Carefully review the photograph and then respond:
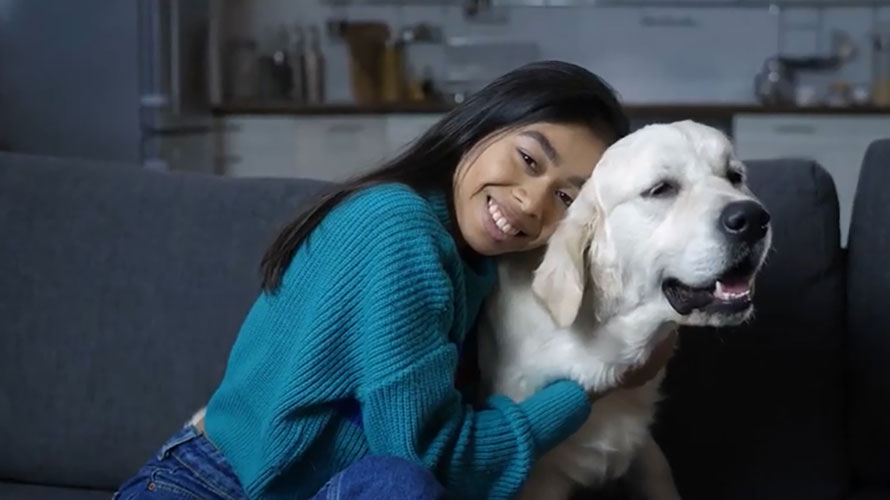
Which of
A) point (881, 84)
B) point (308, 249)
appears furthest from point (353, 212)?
point (881, 84)

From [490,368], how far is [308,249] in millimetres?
323

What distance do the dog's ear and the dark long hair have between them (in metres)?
0.13

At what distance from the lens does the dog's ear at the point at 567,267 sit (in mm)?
1402

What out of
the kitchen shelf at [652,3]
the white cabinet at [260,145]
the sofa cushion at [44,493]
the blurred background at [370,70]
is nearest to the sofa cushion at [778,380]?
the sofa cushion at [44,493]

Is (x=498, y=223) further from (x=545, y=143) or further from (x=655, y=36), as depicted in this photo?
(x=655, y=36)

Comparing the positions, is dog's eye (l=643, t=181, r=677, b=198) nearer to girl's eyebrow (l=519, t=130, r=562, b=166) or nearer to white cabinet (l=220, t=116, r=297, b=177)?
girl's eyebrow (l=519, t=130, r=562, b=166)

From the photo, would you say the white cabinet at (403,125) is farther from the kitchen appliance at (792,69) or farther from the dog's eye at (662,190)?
the dog's eye at (662,190)

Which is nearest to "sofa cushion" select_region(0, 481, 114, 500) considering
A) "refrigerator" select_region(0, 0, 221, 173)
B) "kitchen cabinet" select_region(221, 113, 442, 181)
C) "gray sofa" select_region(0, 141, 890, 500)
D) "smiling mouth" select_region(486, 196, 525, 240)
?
"gray sofa" select_region(0, 141, 890, 500)

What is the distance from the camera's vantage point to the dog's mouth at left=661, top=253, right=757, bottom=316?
1314 mm

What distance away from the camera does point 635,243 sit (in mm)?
1396

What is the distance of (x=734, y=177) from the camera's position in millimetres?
1459

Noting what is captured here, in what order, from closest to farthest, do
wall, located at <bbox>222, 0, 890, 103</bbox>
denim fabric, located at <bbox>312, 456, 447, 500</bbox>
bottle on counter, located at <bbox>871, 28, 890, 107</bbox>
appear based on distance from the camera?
denim fabric, located at <bbox>312, 456, 447, 500</bbox> → bottle on counter, located at <bbox>871, 28, 890, 107</bbox> → wall, located at <bbox>222, 0, 890, 103</bbox>

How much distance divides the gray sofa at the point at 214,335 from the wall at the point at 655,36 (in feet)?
9.78

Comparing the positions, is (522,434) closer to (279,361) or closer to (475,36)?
(279,361)
